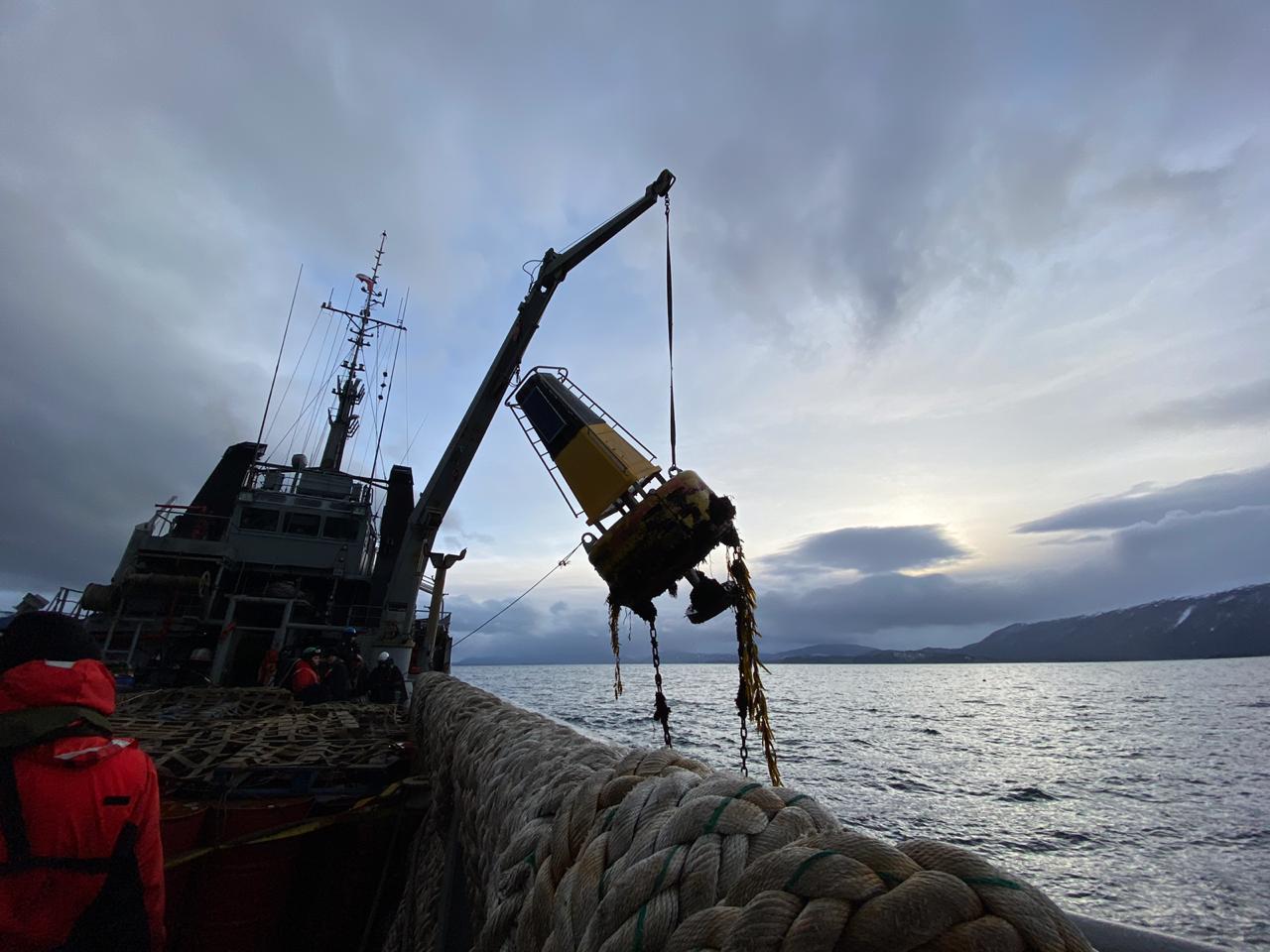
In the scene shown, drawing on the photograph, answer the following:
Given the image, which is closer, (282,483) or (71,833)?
(71,833)

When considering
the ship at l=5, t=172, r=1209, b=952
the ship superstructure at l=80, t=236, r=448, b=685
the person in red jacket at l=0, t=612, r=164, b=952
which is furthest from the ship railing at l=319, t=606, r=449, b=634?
the person in red jacket at l=0, t=612, r=164, b=952

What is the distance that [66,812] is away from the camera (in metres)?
2.61

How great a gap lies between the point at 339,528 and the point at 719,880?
92.9 feet

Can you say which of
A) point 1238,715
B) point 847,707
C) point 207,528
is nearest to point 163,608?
point 207,528

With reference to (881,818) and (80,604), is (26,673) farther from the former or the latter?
(80,604)

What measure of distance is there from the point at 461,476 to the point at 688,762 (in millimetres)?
20408

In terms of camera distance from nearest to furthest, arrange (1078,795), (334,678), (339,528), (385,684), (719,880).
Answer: (719,880) < (334,678) < (385,684) < (1078,795) < (339,528)

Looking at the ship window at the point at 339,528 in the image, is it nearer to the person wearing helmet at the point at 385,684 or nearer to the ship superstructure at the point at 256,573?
the ship superstructure at the point at 256,573

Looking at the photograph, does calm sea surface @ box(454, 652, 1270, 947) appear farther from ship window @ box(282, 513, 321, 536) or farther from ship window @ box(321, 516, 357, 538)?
ship window @ box(282, 513, 321, 536)

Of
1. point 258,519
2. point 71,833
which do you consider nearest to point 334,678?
point 71,833

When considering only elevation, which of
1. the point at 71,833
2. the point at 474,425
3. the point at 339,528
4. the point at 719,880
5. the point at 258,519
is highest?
the point at 474,425

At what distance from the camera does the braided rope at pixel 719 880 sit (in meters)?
0.85

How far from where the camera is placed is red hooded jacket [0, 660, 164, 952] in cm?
251

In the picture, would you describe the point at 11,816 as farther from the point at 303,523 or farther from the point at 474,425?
the point at 303,523
